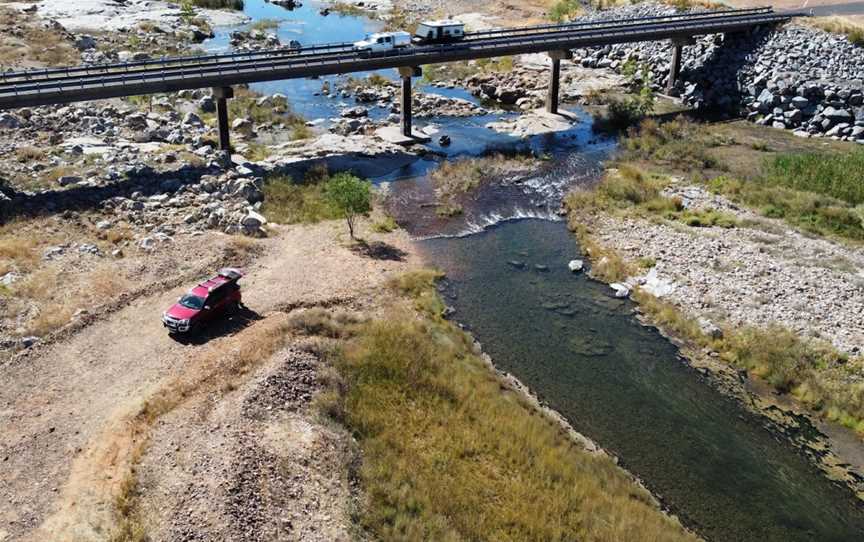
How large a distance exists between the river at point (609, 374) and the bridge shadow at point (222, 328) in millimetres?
10058

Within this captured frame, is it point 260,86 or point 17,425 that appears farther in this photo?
point 260,86

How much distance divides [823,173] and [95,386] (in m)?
45.6

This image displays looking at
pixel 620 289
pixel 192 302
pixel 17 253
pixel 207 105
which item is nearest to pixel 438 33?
pixel 207 105

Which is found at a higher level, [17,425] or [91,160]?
[91,160]

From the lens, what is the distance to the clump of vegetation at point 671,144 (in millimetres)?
50812

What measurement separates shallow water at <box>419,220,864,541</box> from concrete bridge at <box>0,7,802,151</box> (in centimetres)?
2017

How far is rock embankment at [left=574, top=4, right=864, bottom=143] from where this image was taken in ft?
185

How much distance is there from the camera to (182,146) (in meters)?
48.6

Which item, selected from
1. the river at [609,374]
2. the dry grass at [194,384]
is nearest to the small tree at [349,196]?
the river at [609,374]

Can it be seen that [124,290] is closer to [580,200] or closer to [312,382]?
[312,382]

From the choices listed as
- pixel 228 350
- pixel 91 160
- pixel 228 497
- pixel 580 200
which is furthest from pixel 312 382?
pixel 91 160

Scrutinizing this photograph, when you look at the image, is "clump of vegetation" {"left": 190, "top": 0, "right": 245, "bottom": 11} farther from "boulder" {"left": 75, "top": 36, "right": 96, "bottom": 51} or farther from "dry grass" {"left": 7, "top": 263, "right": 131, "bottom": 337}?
"dry grass" {"left": 7, "top": 263, "right": 131, "bottom": 337}

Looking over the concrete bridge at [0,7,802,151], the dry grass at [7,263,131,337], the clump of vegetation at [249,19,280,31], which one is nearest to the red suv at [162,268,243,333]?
the dry grass at [7,263,131,337]

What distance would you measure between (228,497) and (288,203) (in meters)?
26.5
